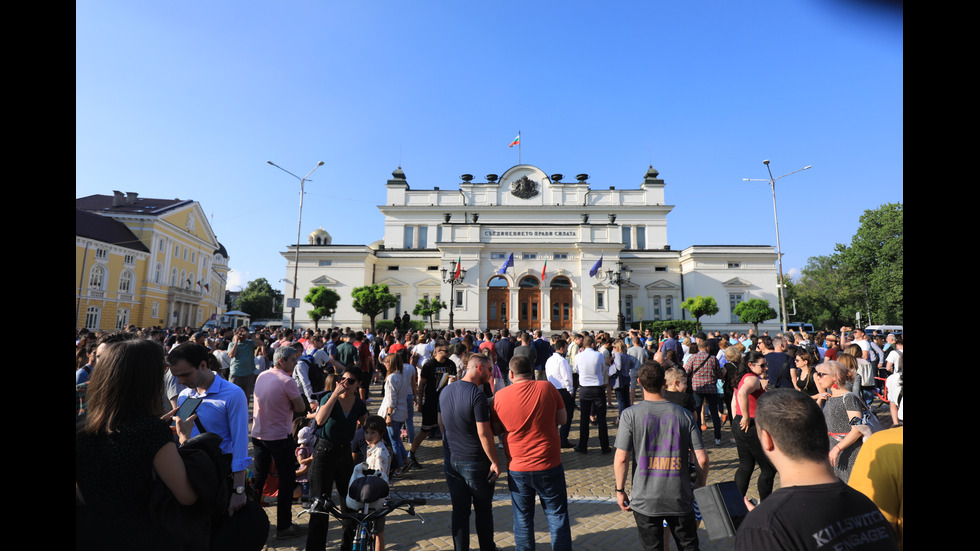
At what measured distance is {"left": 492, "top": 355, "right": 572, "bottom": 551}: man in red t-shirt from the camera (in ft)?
12.8

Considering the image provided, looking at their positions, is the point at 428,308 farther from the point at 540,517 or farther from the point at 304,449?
the point at 540,517

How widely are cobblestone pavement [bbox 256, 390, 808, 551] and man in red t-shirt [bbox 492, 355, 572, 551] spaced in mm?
881

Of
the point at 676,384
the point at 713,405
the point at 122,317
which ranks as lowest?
the point at 713,405

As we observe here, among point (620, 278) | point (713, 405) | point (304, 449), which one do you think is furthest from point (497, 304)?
point (304, 449)

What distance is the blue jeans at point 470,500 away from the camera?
404cm

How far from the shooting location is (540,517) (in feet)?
17.6

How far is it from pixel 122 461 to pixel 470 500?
9.51 ft

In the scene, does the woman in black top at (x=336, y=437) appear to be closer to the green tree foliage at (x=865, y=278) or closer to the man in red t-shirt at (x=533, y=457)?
the man in red t-shirt at (x=533, y=457)

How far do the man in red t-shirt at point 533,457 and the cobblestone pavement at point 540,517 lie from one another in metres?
0.88

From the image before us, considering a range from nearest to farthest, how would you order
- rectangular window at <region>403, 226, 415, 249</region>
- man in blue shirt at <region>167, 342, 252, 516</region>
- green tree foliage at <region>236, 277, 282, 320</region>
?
man in blue shirt at <region>167, 342, 252, 516</region>, rectangular window at <region>403, 226, 415, 249</region>, green tree foliage at <region>236, 277, 282, 320</region>

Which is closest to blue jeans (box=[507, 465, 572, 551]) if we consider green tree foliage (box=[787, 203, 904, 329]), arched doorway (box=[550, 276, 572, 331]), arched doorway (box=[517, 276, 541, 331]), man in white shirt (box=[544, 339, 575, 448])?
man in white shirt (box=[544, 339, 575, 448])

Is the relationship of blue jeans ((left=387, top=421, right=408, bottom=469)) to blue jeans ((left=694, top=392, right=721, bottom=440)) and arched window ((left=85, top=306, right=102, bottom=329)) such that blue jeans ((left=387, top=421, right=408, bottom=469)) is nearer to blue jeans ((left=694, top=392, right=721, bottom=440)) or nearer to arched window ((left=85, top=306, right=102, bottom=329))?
blue jeans ((left=694, top=392, right=721, bottom=440))
